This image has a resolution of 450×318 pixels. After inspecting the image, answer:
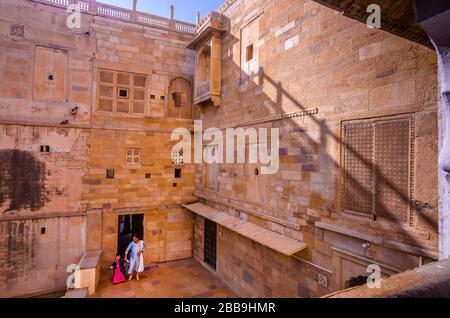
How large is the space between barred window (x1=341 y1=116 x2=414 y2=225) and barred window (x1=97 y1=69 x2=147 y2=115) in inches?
319

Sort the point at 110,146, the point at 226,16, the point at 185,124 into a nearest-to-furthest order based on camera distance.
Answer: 1. the point at 226,16
2. the point at 110,146
3. the point at 185,124

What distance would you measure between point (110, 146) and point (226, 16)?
630 centimetres

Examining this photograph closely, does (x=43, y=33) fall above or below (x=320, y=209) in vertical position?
above

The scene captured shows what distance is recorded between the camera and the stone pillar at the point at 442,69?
2.14 metres

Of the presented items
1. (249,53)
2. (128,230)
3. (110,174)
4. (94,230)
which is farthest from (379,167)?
(128,230)

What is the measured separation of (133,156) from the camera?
10.2 metres

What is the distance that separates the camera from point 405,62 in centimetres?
399

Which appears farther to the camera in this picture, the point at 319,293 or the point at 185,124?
the point at 185,124

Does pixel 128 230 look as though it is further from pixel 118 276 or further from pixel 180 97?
pixel 180 97

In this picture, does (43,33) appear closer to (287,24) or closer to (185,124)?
(185,124)

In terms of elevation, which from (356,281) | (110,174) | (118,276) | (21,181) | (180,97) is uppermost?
(180,97)

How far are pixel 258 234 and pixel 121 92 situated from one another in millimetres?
7505
